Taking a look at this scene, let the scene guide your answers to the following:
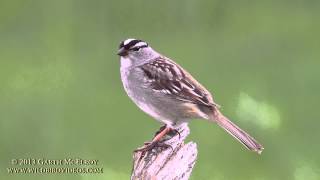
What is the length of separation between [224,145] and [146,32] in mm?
450

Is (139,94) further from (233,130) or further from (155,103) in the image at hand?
(233,130)

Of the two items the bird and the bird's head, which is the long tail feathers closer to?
the bird

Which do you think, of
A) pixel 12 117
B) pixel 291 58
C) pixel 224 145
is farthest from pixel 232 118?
pixel 12 117

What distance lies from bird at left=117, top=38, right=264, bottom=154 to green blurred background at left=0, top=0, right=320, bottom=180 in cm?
10

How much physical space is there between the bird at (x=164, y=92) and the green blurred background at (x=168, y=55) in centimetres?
10

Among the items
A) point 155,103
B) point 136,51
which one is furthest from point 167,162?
point 136,51

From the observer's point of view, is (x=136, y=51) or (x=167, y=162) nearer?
(x=167, y=162)

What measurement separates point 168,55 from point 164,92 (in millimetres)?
191

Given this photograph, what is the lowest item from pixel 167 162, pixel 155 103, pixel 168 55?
pixel 167 162

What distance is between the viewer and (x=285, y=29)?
237 cm

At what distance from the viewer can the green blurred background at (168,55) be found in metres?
2.25

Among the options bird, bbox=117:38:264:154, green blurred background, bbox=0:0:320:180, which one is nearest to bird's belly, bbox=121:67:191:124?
bird, bbox=117:38:264:154

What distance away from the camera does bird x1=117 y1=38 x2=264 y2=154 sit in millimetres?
2072

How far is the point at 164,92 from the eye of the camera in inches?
81.7
